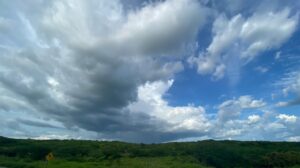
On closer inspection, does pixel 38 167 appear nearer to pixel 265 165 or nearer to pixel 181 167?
pixel 181 167

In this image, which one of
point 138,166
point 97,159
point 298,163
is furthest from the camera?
point 97,159

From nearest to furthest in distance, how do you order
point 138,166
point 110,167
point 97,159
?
point 110,167, point 138,166, point 97,159

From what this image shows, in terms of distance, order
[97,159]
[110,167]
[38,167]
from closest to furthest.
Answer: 1. [38,167]
2. [110,167]
3. [97,159]

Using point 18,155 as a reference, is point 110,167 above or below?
below

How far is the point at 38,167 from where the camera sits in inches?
5502

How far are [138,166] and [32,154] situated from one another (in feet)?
223

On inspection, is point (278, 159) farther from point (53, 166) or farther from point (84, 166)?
point (53, 166)

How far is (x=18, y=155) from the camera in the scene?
190 meters

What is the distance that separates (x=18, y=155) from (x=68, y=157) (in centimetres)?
2670

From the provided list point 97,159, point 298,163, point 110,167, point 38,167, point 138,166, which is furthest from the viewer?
point 97,159

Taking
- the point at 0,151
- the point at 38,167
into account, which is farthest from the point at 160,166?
the point at 0,151

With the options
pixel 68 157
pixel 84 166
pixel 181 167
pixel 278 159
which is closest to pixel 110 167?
pixel 84 166

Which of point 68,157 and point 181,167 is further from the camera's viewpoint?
point 68,157

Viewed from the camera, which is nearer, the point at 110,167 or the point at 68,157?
the point at 110,167
